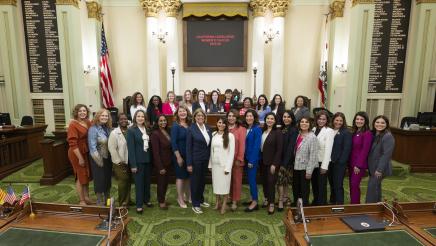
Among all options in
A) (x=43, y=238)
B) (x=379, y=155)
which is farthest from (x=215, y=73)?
(x=43, y=238)

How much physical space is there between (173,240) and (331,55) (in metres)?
7.58

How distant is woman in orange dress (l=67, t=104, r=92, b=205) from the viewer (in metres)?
3.61

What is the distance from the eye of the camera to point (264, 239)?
3.21 metres

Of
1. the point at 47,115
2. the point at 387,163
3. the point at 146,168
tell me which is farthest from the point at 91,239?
the point at 47,115

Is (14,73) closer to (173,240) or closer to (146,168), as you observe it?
(146,168)

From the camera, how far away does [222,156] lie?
3.59 meters

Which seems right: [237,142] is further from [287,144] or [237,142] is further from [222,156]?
[287,144]

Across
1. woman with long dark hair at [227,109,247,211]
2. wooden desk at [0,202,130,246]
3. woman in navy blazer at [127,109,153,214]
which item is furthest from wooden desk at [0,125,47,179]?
woman with long dark hair at [227,109,247,211]

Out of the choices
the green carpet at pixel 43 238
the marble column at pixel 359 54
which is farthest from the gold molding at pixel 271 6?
the green carpet at pixel 43 238

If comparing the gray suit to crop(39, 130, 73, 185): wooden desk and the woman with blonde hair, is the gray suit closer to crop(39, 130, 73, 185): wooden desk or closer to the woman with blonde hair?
the woman with blonde hair

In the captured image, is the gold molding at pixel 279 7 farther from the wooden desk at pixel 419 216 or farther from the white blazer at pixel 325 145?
the wooden desk at pixel 419 216

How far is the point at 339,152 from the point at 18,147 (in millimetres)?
6743

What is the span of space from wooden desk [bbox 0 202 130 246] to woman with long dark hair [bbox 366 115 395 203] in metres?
3.05

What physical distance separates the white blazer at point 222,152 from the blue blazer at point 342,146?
4.61ft
